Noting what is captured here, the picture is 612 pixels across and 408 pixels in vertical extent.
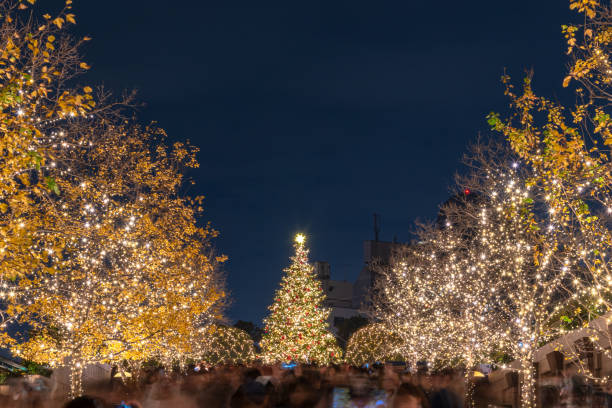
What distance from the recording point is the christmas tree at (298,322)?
42.7 m

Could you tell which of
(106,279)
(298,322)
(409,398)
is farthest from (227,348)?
(409,398)

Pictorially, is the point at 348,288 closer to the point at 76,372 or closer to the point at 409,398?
the point at 76,372

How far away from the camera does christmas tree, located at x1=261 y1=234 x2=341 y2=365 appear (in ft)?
140

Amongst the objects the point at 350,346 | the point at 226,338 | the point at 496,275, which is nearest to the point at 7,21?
the point at 496,275

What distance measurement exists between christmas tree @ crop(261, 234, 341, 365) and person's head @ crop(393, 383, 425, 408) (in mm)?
36324

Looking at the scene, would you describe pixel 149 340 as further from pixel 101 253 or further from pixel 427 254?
pixel 427 254

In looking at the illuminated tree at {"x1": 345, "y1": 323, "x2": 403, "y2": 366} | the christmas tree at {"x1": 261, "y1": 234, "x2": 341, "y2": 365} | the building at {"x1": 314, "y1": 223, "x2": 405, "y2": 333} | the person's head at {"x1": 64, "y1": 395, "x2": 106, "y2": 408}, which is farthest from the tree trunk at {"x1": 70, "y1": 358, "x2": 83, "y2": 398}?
the building at {"x1": 314, "y1": 223, "x2": 405, "y2": 333}

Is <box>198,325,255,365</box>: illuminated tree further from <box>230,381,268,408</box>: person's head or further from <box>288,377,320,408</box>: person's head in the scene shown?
<box>230,381,268,408</box>: person's head

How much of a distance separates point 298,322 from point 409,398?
37.1 meters

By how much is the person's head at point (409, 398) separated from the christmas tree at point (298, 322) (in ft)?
119

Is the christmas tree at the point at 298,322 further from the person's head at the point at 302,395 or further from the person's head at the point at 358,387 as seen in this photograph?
the person's head at the point at 302,395

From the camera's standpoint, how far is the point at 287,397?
9219 mm

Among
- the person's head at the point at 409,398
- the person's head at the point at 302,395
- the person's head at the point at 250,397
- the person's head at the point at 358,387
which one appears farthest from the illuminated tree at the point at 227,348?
the person's head at the point at 409,398

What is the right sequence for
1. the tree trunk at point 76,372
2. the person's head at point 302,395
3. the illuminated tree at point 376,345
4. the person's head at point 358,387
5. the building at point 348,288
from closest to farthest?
the person's head at point 302,395
the person's head at point 358,387
the tree trunk at point 76,372
the illuminated tree at point 376,345
the building at point 348,288
